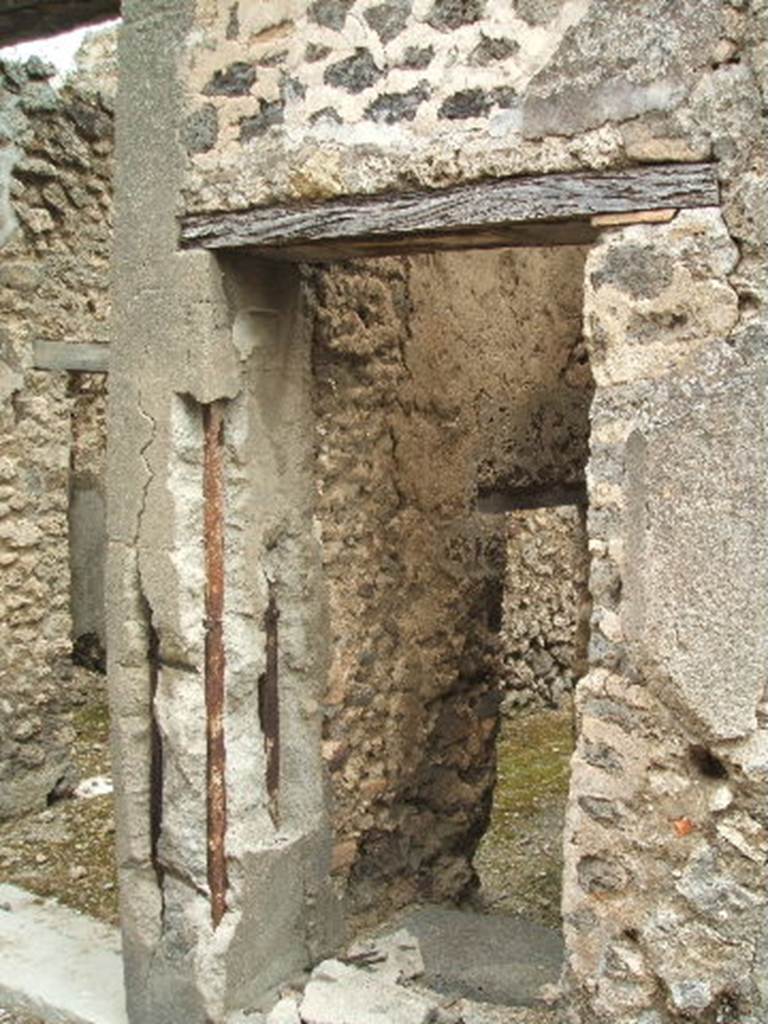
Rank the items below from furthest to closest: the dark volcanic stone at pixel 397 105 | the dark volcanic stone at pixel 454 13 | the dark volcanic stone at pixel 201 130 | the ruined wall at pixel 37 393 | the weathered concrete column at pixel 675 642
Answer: the ruined wall at pixel 37 393, the dark volcanic stone at pixel 201 130, the dark volcanic stone at pixel 397 105, the dark volcanic stone at pixel 454 13, the weathered concrete column at pixel 675 642

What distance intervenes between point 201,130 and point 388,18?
679mm

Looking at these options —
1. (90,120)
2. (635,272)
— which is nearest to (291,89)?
(635,272)

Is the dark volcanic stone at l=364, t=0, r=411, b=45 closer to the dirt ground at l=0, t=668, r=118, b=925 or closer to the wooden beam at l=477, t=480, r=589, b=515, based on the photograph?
the wooden beam at l=477, t=480, r=589, b=515

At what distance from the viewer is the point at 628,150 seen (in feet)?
9.70

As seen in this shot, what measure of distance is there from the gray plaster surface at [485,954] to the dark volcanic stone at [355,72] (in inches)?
113

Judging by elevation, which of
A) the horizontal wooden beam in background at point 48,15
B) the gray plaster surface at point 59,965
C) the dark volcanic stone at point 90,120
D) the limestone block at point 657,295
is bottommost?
the gray plaster surface at point 59,965

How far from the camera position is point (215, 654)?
152 inches

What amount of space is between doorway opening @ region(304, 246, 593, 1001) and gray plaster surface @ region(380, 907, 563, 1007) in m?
0.08

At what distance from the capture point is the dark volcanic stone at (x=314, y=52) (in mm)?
3385

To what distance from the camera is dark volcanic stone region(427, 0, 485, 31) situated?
123 inches

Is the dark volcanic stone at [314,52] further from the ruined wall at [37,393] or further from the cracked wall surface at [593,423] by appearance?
the ruined wall at [37,393]

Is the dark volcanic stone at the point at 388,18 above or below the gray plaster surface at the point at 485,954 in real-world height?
above

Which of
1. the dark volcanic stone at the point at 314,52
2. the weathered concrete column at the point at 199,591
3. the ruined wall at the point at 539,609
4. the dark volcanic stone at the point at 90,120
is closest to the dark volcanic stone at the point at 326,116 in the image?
the dark volcanic stone at the point at 314,52

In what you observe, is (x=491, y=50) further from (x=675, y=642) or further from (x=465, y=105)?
(x=675, y=642)
